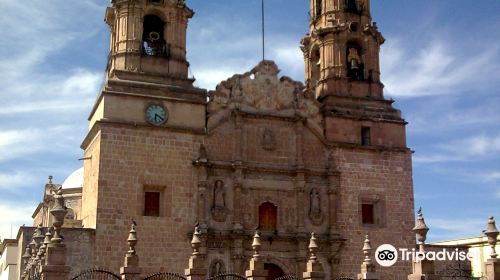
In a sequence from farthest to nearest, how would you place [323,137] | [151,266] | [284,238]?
[323,137]
[284,238]
[151,266]

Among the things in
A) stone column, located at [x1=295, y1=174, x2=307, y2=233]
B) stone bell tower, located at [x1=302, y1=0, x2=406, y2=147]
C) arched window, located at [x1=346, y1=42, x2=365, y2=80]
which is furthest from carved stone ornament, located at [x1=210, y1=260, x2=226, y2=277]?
arched window, located at [x1=346, y1=42, x2=365, y2=80]

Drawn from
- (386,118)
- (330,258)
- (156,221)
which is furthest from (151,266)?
(386,118)

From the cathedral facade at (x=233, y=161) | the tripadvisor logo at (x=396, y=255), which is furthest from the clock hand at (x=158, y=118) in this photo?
the tripadvisor logo at (x=396, y=255)

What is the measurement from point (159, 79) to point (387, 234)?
37.7 ft

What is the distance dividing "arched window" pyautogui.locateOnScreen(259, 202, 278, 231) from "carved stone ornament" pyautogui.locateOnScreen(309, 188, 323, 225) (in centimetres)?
150

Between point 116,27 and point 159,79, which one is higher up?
point 116,27

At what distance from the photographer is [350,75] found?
32.7 meters

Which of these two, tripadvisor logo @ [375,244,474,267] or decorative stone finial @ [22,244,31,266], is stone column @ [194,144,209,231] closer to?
tripadvisor logo @ [375,244,474,267]

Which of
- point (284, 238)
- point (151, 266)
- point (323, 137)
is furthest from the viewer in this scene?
point (323, 137)

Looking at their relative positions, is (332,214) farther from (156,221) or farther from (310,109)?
(156,221)

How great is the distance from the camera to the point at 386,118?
103 feet

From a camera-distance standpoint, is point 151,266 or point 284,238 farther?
point 284,238

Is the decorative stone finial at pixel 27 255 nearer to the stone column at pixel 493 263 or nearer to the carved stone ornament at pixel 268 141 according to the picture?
the carved stone ornament at pixel 268 141

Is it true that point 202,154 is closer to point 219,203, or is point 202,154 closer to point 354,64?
point 219,203
